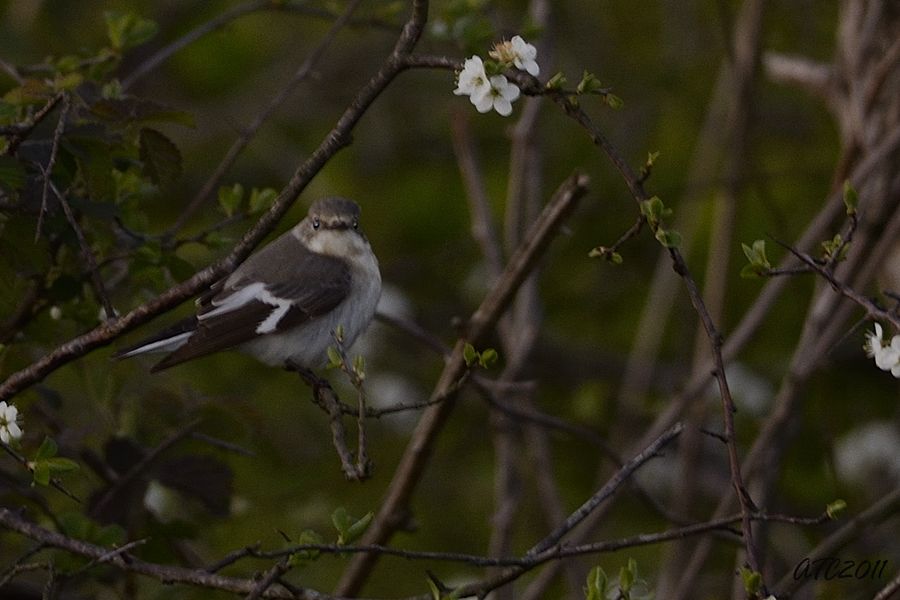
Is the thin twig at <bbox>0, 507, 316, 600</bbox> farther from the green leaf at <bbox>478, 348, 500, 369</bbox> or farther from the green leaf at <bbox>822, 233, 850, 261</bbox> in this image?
the green leaf at <bbox>822, 233, 850, 261</bbox>

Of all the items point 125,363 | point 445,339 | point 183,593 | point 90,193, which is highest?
point 90,193

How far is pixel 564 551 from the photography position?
8.27ft

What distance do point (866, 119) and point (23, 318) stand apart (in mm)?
3064

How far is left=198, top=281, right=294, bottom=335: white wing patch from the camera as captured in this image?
14.0 ft

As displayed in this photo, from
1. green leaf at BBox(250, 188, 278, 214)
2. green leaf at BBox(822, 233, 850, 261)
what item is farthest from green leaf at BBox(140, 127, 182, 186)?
green leaf at BBox(822, 233, 850, 261)

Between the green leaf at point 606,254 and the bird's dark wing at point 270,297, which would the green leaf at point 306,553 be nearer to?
the green leaf at point 606,254

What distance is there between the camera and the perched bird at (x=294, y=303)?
4.18m

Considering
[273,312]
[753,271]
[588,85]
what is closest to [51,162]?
[588,85]

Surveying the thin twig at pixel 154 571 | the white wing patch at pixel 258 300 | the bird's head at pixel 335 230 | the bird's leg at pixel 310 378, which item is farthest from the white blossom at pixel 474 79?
the bird's head at pixel 335 230

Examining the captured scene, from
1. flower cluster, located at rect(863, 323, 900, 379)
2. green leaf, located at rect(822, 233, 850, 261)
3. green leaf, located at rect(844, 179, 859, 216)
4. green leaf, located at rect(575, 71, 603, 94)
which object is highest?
green leaf, located at rect(575, 71, 603, 94)

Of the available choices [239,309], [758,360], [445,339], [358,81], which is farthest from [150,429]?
[358,81]

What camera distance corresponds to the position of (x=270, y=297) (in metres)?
4.47

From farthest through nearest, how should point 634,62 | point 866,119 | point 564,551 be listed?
point 634,62 → point 866,119 → point 564,551

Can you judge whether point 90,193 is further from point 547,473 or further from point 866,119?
point 866,119
